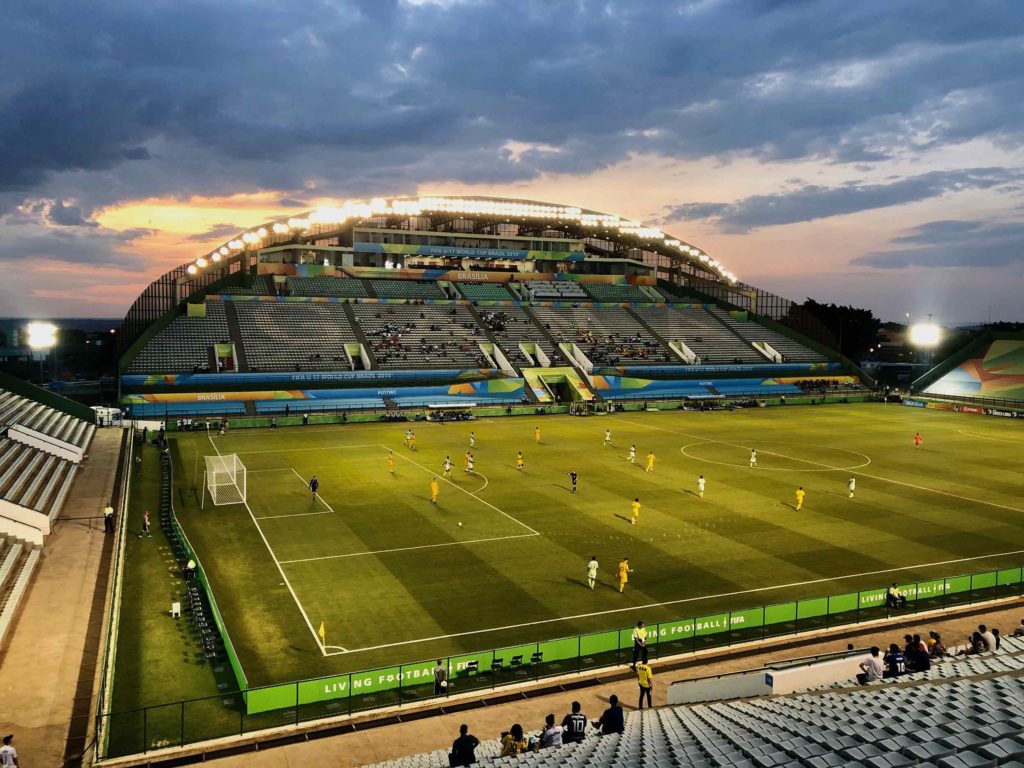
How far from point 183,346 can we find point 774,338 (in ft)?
229

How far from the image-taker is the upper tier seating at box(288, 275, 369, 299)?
92938 mm

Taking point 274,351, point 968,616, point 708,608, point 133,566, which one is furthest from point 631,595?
point 274,351

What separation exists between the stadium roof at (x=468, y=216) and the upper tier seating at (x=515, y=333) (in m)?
12.9

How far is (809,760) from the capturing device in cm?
1041

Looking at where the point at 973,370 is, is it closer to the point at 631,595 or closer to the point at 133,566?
the point at 631,595

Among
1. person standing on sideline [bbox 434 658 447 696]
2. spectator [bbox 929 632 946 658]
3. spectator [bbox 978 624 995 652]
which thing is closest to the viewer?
person standing on sideline [bbox 434 658 447 696]

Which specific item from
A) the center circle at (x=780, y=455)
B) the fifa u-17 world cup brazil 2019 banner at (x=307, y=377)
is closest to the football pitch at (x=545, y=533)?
the center circle at (x=780, y=455)

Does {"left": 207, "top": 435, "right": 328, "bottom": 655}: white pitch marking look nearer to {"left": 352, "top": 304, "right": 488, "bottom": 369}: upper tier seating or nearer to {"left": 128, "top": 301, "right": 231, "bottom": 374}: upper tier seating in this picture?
{"left": 128, "top": 301, "right": 231, "bottom": 374}: upper tier seating

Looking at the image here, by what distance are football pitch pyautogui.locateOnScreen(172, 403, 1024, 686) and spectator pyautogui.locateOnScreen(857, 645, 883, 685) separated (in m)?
6.36

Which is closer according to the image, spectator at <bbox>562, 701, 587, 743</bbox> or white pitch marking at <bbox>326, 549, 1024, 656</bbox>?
spectator at <bbox>562, 701, 587, 743</bbox>

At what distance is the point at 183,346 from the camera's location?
74.3 metres

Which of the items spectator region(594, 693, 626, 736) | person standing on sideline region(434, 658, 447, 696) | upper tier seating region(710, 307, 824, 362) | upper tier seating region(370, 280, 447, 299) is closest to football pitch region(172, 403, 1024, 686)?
person standing on sideline region(434, 658, 447, 696)

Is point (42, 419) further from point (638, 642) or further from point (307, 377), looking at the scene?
point (638, 642)

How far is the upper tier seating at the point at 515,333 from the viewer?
8569 centimetres
